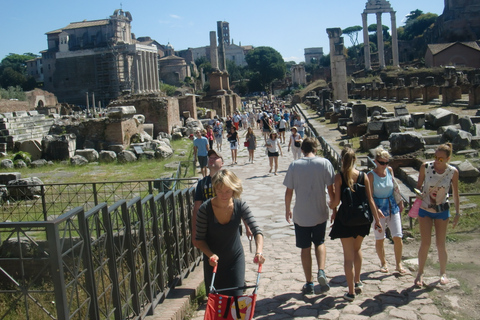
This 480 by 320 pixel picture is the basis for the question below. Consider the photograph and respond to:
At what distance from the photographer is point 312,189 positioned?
16.8ft

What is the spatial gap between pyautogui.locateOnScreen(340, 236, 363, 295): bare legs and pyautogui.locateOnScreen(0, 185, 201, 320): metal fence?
5.24ft

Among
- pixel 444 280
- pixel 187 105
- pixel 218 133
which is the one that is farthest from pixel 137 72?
pixel 444 280

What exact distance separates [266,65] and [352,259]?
96.0m

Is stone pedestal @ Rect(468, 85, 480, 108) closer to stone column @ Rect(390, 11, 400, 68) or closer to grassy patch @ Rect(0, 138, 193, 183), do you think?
grassy patch @ Rect(0, 138, 193, 183)

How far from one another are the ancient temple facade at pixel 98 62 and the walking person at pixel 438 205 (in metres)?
62.0

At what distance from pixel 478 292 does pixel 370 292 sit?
3.06 ft

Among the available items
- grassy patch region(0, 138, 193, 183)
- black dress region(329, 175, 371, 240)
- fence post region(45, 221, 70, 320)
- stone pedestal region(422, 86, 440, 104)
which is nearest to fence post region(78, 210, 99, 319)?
fence post region(45, 221, 70, 320)

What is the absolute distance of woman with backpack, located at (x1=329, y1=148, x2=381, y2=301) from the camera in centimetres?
488

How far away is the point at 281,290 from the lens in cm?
534

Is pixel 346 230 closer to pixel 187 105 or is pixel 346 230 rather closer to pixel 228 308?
pixel 228 308

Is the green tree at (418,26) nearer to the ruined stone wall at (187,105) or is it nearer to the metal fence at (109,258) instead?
the ruined stone wall at (187,105)

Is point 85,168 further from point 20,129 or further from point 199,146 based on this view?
point 20,129

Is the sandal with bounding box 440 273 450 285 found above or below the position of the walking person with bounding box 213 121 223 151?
below

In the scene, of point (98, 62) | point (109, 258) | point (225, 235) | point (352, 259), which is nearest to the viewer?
point (109, 258)
